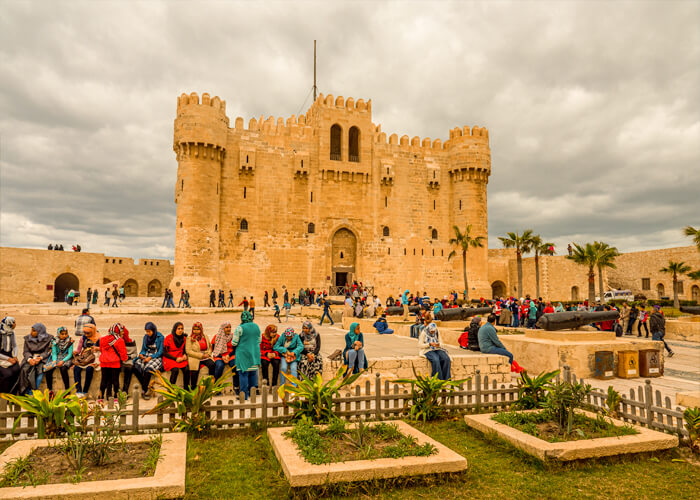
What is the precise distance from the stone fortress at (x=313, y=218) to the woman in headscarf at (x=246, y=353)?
1948cm

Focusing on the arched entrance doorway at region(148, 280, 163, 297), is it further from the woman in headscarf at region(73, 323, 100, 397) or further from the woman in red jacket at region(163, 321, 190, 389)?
the woman in red jacket at region(163, 321, 190, 389)

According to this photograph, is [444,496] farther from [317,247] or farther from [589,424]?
[317,247]

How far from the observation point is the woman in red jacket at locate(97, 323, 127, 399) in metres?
5.96

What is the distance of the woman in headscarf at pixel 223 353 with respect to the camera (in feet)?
21.5

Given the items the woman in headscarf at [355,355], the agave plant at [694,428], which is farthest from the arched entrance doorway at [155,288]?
the agave plant at [694,428]

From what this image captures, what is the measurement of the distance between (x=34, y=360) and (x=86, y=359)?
24.0 inches

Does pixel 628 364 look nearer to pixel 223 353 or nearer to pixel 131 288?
pixel 223 353

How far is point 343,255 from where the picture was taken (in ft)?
98.3

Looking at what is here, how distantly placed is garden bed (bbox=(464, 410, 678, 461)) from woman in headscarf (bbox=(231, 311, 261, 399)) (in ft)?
11.2

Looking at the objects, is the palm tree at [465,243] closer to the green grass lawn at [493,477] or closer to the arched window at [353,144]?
the arched window at [353,144]

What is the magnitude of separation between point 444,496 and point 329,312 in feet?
49.5

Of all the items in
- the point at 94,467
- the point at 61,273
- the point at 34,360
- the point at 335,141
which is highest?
the point at 335,141

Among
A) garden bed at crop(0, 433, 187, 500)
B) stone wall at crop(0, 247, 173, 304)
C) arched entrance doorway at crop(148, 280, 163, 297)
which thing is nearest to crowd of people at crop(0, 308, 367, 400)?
garden bed at crop(0, 433, 187, 500)

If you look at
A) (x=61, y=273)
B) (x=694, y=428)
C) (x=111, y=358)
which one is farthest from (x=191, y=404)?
(x=61, y=273)
